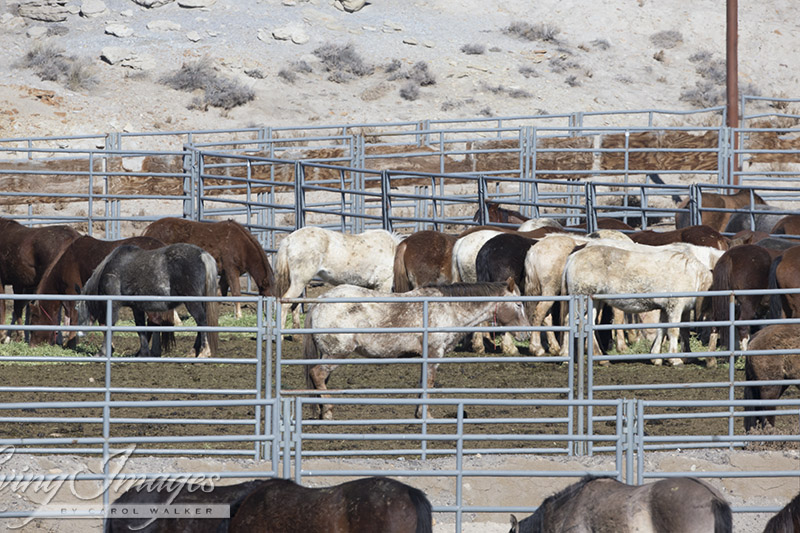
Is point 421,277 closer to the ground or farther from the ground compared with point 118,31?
closer to the ground

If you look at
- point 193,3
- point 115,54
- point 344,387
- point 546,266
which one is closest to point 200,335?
point 344,387

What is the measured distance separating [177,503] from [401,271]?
9078mm

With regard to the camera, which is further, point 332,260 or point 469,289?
point 332,260

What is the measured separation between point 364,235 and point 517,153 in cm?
722

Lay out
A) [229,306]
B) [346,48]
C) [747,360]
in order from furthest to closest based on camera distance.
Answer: [346,48] < [229,306] < [747,360]

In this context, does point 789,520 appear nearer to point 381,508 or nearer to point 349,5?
point 381,508

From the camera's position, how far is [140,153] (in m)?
18.5

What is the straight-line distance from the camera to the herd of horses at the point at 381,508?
5.84 meters

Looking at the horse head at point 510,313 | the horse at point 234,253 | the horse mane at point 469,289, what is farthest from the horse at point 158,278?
the horse head at point 510,313

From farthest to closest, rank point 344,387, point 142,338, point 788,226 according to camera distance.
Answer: point 788,226 → point 142,338 → point 344,387

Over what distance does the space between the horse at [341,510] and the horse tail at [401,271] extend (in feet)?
29.8

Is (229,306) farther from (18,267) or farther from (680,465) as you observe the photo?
(680,465)

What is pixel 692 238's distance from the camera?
619 inches

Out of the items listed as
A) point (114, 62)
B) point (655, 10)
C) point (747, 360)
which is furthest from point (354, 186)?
point (655, 10)
